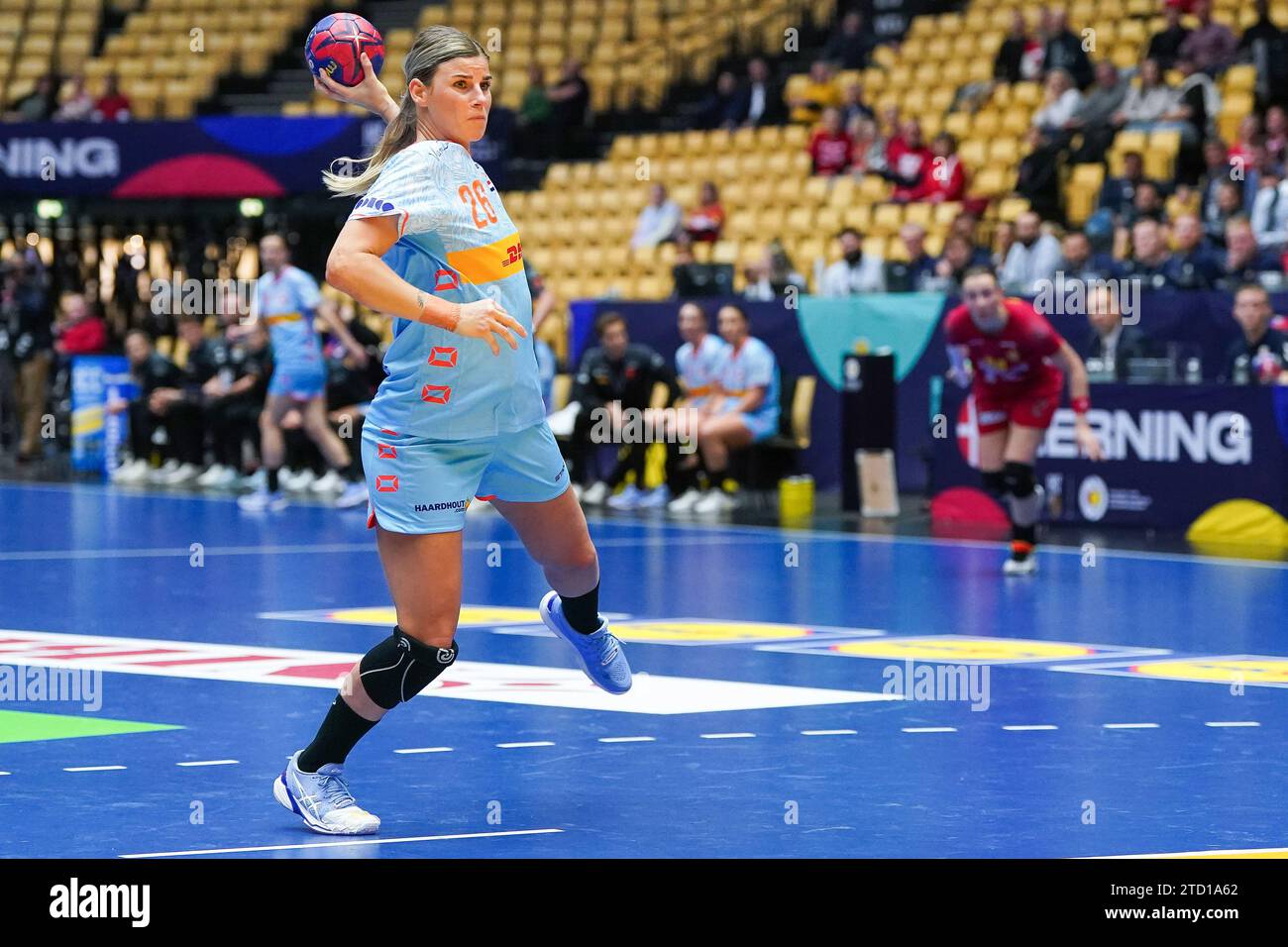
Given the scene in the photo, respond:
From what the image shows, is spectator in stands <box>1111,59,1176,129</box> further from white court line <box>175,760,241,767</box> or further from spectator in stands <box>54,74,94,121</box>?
white court line <box>175,760,241,767</box>

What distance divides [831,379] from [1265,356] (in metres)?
4.55

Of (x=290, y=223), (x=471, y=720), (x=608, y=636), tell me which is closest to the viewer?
(x=608, y=636)

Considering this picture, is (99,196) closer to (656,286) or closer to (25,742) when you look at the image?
(656,286)

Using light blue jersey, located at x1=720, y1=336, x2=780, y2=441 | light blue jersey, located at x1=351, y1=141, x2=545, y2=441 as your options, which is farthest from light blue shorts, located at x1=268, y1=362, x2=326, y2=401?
light blue jersey, located at x1=351, y1=141, x2=545, y2=441

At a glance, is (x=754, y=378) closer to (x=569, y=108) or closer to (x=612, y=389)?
(x=612, y=389)

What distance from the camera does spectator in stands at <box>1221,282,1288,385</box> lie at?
52.8ft

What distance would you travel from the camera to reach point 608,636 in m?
7.19

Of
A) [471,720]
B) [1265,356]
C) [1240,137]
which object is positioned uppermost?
[1240,137]

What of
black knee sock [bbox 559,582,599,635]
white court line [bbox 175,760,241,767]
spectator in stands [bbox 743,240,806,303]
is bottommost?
white court line [bbox 175,760,241,767]

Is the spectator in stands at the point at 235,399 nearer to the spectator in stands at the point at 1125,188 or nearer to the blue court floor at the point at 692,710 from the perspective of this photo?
the blue court floor at the point at 692,710

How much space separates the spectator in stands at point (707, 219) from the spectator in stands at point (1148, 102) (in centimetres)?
433

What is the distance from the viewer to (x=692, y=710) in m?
8.66

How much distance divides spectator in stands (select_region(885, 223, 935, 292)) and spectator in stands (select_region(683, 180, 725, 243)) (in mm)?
3446
